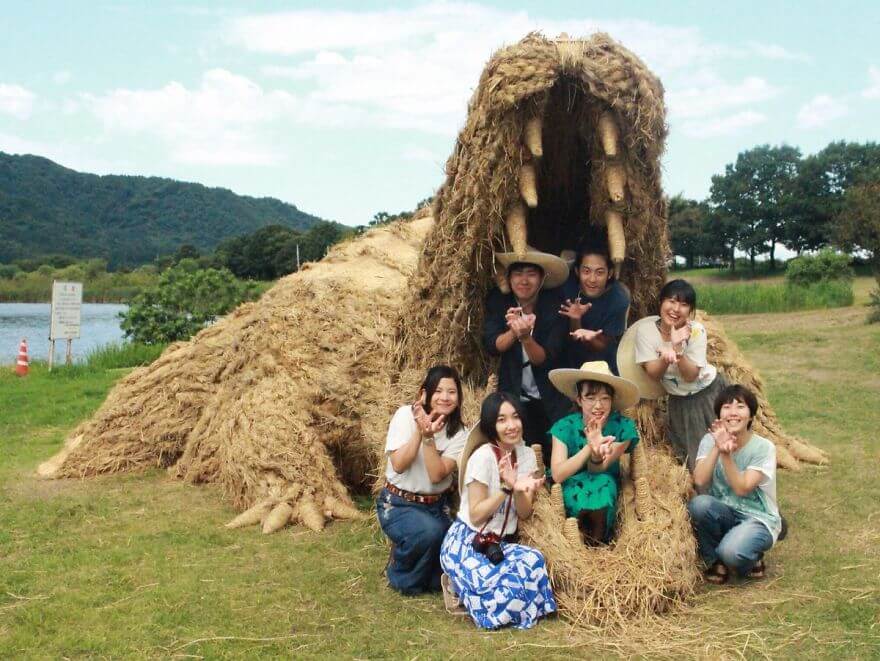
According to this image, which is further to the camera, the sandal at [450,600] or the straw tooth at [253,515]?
the straw tooth at [253,515]

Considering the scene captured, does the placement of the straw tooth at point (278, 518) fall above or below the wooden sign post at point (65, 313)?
below

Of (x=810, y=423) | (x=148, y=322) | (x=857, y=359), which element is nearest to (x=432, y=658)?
(x=810, y=423)

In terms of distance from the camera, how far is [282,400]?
648 centimetres

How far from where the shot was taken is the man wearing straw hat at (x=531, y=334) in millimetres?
4738

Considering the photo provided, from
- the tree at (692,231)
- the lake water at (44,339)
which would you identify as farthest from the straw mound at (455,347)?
the tree at (692,231)

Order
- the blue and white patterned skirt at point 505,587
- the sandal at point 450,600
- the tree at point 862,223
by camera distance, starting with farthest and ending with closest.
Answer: the tree at point 862,223 → the sandal at point 450,600 → the blue and white patterned skirt at point 505,587

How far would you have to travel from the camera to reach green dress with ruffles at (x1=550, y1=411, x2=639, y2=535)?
4336mm

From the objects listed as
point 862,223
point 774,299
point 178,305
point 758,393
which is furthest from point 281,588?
point 862,223

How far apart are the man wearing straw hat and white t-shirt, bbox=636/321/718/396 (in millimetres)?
442

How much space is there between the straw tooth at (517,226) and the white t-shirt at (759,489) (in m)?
1.39

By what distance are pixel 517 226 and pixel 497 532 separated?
1558 mm

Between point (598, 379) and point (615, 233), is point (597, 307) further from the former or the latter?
point (598, 379)

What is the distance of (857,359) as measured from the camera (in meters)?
12.8

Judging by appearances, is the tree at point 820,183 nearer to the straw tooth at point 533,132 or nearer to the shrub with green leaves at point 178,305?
the shrub with green leaves at point 178,305
